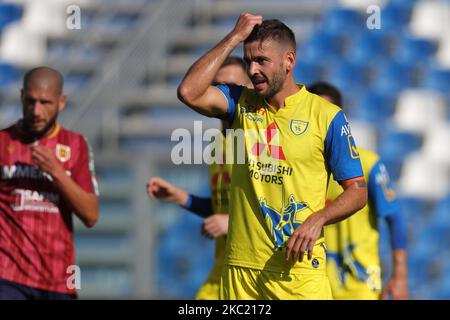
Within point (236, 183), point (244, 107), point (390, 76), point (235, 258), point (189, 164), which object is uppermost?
point (390, 76)

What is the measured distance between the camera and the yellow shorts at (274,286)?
4469 millimetres

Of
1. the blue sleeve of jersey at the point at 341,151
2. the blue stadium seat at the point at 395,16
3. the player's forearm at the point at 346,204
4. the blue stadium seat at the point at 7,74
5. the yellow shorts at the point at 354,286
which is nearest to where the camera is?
the player's forearm at the point at 346,204

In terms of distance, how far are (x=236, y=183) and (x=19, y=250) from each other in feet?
5.32

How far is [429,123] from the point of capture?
13641 millimetres

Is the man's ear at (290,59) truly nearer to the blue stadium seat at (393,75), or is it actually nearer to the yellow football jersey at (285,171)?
the yellow football jersey at (285,171)

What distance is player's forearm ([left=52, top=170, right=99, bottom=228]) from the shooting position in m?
5.38

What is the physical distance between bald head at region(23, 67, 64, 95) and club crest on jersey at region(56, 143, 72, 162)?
0.32 meters

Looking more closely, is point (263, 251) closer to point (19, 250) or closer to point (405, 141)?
point (19, 250)

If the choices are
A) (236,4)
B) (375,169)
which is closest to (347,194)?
(375,169)

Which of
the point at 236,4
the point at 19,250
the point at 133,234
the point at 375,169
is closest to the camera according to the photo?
the point at 19,250

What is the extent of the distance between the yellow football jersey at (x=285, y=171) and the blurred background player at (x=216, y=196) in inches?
31.9

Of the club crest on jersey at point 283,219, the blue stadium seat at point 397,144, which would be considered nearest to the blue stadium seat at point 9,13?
the blue stadium seat at point 397,144

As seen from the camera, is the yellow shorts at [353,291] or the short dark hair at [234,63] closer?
the short dark hair at [234,63]

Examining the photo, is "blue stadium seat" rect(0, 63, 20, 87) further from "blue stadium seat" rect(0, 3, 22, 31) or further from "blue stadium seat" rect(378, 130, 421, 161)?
"blue stadium seat" rect(378, 130, 421, 161)
